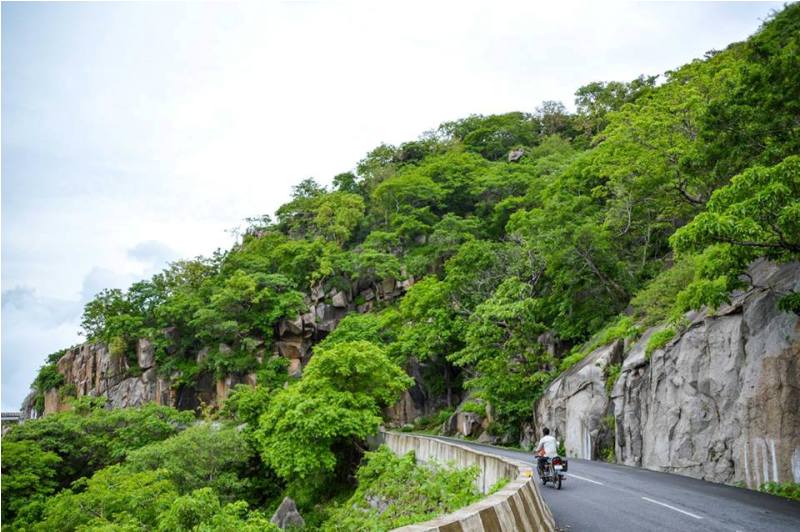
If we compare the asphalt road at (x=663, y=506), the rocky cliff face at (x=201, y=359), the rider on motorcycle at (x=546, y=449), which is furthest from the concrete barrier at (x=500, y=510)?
the rocky cliff face at (x=201, y=359)

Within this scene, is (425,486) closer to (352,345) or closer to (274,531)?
(274,531)

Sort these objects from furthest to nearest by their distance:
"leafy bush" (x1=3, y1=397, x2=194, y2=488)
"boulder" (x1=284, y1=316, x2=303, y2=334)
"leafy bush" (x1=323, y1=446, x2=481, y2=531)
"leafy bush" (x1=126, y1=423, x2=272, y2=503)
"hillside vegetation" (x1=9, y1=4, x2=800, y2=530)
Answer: "boulder" (x1=284, y1=316, x2=303, y2=334)
"leafy bush" (x1=3, y1=397, x2=194, y2=488)
"leafy bush" (x1=126, y1=423, x2=272, y2=503)
"hillside vegetation" (x1=9, y1=4, x2=800, y2=530)
"leafy bush" (x1=323, y1=446, x2=481, y2=531)

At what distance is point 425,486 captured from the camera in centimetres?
1478

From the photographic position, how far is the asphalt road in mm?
9172

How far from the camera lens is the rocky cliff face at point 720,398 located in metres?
13.3

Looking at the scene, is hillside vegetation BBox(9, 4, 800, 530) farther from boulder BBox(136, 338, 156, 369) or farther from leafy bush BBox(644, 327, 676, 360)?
leafy bush BBox(644, 327, 676, 360)

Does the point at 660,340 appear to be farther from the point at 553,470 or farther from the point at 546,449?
the point at 553,470

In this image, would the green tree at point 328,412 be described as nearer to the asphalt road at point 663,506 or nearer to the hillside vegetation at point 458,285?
the hillside vegetation at point 458,285

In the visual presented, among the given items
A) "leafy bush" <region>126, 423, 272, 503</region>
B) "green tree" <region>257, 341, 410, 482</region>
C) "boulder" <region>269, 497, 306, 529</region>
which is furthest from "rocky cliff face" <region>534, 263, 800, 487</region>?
"leafy bush" <region>126, 423, 272, 503</region>

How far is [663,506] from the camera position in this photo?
10.8 m

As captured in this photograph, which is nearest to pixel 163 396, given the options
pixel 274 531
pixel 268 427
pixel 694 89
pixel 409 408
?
pixel 409 408

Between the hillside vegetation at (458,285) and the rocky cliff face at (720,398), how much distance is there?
145 centimetres

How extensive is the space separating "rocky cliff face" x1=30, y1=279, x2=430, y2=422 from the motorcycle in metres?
38.3

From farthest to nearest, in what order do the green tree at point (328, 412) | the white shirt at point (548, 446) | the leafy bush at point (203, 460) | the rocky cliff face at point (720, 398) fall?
the leafy bush at point (203, 460) → the green tree at point (328, 412) → the white shirt at point (548, 446) → the rocky cliff face at point (720, 398)
